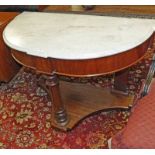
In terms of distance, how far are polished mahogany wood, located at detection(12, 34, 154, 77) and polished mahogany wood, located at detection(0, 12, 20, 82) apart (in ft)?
2.12

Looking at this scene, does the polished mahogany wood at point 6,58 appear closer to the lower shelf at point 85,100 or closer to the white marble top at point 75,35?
the white marble top at point 75,35

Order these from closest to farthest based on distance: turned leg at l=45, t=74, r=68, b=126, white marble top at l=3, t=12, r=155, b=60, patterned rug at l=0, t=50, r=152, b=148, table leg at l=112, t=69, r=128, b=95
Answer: white marble top at l=3, t=12, r=155, b=60 → turned leg at l=45, t=74, r=68, b=126 → patterned rug at l=0, t=50, r=152, b=148 → table leg at l=112, t=69, r=128, b=95

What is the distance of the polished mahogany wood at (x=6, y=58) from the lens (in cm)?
194

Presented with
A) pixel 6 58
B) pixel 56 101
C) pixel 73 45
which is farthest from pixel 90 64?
pixel 6 58

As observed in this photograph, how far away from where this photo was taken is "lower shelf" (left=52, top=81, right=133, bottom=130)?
1.74 m

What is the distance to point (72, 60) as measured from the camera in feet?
4.11

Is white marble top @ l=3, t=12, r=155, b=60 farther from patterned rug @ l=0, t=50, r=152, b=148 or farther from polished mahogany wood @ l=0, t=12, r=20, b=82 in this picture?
patterned rug @ l=0, t=50, r=152, b=148

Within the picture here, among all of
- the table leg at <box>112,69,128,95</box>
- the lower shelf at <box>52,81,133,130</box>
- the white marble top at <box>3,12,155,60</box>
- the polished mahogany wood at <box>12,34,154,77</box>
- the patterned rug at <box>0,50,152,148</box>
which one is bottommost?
the patterned rug at <box>0,50,152,148</box>

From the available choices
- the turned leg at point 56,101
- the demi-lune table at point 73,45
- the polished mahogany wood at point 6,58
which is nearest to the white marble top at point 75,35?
the demi-lune table at point 73,45

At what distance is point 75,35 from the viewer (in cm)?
139

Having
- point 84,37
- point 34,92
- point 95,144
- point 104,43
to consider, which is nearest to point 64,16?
point 84,37

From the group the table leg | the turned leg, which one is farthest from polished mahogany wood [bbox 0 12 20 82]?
the table leg

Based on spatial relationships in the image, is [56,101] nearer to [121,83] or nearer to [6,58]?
[121,83]

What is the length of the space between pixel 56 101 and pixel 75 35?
1.44 ft
